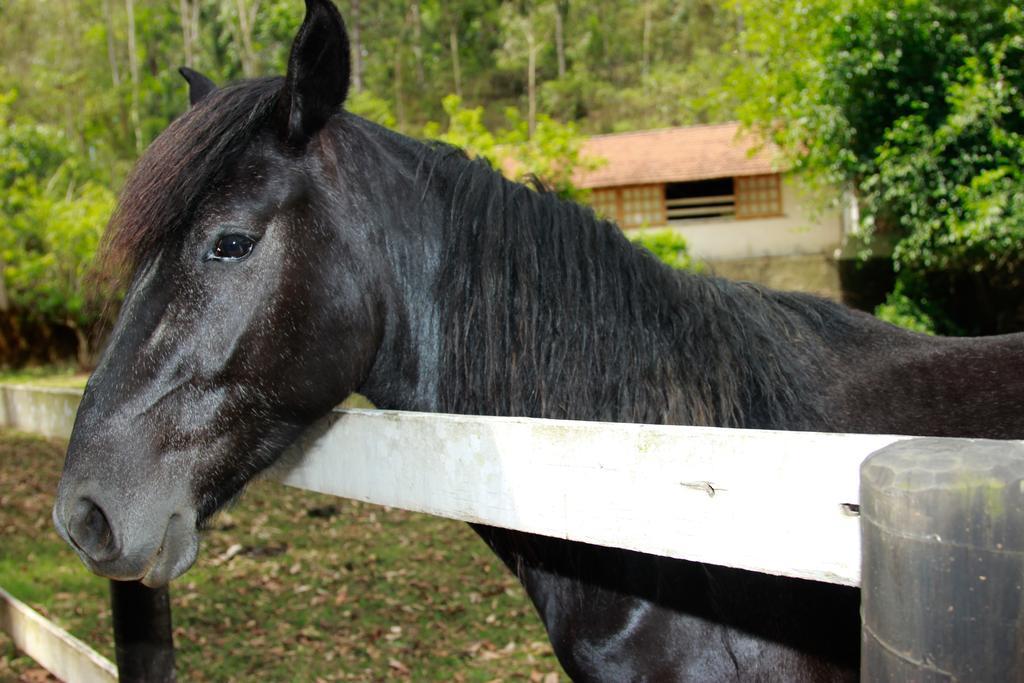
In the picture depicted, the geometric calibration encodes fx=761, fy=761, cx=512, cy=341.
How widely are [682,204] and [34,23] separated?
29053 millimetres

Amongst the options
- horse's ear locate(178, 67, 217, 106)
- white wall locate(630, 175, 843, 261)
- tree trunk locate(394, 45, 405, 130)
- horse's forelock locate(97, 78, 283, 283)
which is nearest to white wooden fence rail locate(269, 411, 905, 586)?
horse's forelock locate(97, 78, 283, 283)

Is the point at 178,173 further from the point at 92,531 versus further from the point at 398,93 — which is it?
the point at 398,93

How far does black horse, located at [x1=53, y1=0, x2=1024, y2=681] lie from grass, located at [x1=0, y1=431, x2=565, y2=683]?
2.67 metres

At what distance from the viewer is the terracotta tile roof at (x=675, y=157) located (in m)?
22.1

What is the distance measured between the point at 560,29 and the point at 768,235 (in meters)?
25.8

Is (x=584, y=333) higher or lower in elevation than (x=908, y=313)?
higher

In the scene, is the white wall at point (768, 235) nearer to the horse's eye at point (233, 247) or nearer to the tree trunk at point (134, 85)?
the horse's eye at point (233, 247)

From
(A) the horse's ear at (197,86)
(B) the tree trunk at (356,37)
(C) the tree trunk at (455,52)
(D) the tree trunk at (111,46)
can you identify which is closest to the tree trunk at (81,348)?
(A) the horse's ear at (197,86)

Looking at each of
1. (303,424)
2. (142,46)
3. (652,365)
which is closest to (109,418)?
(303,424)

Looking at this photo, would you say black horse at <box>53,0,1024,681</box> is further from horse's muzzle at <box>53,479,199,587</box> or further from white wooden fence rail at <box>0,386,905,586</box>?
white wooden fence rail at <box>0,386,905,586</box>

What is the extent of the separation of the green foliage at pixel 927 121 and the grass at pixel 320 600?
9212mm

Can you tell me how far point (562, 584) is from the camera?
73.7 inches

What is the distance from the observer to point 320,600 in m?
5.22

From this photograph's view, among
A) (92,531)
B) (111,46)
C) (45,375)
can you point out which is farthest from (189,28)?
(92,531)
